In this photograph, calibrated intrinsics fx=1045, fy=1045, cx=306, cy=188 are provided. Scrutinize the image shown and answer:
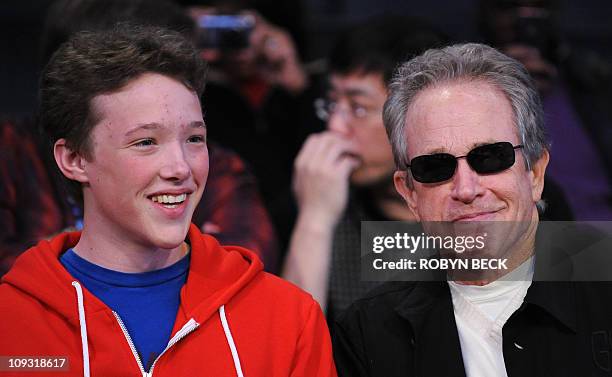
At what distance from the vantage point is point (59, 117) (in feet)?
8.15

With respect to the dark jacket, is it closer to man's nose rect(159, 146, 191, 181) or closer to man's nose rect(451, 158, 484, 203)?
man's nose rect(451, 158, 484, 203)

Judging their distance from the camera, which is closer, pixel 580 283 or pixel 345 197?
pixel 580 283

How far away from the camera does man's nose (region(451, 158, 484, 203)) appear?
7.98 ft

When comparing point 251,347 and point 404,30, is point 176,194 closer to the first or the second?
point 251,347

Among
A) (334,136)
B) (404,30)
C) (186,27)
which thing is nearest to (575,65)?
(404,30)

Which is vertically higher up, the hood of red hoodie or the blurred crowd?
the blurred crowd

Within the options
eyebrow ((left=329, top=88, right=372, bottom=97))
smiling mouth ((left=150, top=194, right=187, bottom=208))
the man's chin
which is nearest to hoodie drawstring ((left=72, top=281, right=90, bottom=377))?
smiling mouth ((left=150, top=194, right=187, bottom=208))

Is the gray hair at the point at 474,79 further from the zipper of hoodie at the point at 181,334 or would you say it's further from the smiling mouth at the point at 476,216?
the zipper of hoodie at the point at 181,334

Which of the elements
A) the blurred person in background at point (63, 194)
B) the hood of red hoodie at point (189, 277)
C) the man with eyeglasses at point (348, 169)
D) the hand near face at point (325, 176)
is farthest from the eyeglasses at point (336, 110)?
the hood of red hoodie at point (189, 277)

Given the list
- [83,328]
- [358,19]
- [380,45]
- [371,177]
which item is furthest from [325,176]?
[358,19]

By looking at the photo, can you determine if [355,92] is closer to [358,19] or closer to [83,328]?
[358,19]

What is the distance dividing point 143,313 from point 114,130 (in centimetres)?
43

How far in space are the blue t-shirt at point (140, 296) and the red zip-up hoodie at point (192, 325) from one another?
1.4 inches

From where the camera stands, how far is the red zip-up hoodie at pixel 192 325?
2.32 m
